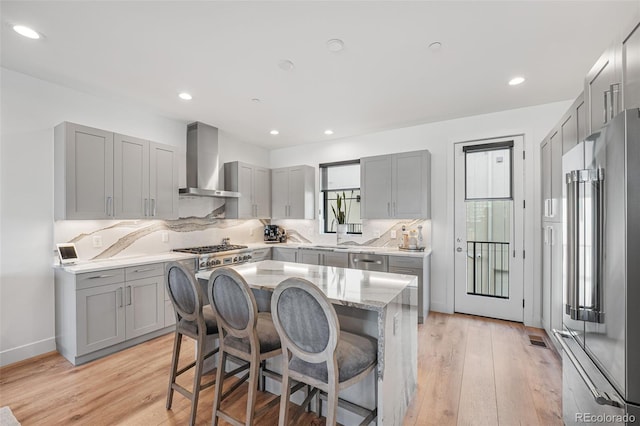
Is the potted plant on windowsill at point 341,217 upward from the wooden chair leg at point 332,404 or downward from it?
upward

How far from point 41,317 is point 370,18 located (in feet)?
13.9

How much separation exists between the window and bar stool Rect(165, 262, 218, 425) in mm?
3426

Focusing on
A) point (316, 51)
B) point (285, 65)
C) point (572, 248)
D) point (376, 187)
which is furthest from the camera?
point (376, 187)

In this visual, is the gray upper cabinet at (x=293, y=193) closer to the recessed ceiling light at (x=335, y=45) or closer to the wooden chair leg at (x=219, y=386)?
the recessed ceiling light at (x=335, y=45)

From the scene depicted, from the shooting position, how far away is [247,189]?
509 centimetres

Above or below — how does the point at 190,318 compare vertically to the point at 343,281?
below

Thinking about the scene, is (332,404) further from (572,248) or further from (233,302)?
(572,248)

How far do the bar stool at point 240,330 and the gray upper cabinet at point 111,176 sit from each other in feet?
7.36

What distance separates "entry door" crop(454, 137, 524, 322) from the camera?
12.4 feet

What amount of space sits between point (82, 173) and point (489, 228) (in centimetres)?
510

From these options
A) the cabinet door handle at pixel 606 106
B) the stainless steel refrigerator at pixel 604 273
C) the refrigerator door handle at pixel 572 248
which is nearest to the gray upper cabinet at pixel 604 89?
the cabinet door handle at pixel 606 106

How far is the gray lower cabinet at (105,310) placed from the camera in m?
2.73

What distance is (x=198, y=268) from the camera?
3727mm

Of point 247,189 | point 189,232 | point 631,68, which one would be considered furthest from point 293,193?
point 631,68
